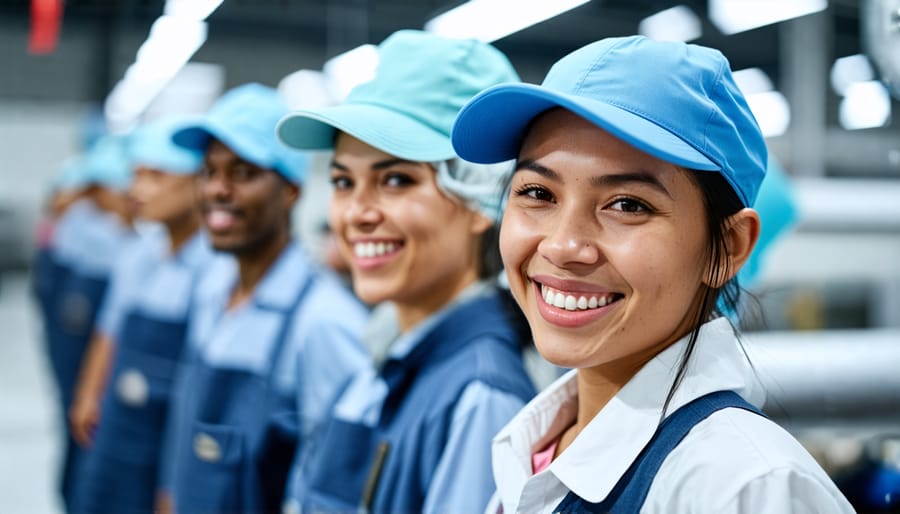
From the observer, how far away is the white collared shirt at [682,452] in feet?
2.46

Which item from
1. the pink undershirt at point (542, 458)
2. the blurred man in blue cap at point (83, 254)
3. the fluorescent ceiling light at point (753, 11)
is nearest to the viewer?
the pink undershirt at point (542, 458)

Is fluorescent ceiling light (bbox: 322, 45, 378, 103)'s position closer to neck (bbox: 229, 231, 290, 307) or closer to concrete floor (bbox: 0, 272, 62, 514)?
neck (bbox: 229, 231, 290, 307)

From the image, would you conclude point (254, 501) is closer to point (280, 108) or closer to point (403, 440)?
point (403, 440)

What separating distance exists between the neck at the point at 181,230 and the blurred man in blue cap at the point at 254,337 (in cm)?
89

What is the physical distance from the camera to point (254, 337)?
201cm

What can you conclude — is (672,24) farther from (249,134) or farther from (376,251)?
(376,251)

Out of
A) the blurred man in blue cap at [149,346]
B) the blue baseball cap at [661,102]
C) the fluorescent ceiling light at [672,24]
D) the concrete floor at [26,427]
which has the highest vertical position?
the blue baseball cap at [661,102]

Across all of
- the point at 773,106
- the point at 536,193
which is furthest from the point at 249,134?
the point at 773,106

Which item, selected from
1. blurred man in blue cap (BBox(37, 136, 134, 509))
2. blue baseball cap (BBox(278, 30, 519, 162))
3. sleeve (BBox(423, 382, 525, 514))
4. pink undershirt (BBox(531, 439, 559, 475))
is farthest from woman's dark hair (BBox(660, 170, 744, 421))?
blurred man in blue cap (BBox(37, 136, 134, 509))

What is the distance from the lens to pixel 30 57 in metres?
7.65

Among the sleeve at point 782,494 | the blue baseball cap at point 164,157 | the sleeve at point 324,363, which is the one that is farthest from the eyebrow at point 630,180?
the blue baseball cap at point 164,157

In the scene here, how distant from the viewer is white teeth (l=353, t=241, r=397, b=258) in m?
1.46

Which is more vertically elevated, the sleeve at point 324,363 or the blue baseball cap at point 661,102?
the blue baseball cap at point 661,102

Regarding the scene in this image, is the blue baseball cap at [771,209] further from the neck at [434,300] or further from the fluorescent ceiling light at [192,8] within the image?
the fluorescent ceiling light at [192,8]
